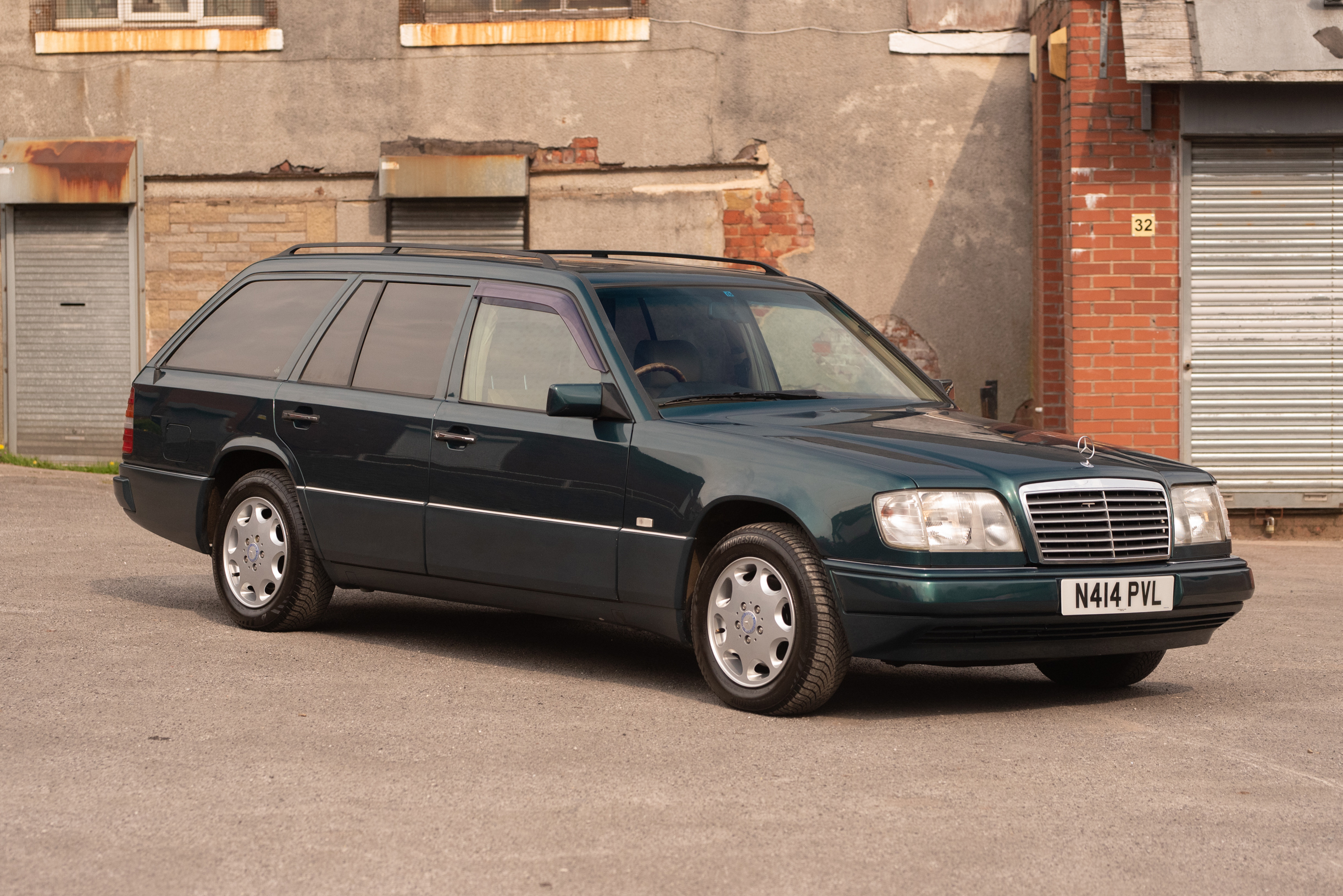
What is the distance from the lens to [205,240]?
53.8 ft

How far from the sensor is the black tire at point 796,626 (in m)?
5.93

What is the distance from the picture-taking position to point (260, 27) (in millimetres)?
16297

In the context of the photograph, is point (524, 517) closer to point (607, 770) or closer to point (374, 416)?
point (374, 416)

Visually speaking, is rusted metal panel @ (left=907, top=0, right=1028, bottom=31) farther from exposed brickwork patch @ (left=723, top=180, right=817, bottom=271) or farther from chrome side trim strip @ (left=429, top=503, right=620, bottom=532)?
chrome side trim strip @ (left=429, top=503, right=620, bottom=532)

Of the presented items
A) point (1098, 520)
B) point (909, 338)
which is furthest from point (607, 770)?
point (909, 338)

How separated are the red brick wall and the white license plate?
7.25m

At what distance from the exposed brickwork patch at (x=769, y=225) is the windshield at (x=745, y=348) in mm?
7707

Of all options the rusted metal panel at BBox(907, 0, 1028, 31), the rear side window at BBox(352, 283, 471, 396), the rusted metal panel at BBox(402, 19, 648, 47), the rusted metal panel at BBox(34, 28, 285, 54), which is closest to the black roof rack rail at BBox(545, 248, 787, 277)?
the rear side window at BBox(352, 283, 471, 396)

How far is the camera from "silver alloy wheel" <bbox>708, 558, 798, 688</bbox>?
6.07m

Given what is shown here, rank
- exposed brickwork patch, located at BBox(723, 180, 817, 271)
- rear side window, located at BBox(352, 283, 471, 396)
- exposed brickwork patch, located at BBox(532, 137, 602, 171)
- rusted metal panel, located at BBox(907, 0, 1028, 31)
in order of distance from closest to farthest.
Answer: rear side window, located at BBox(352, 283, 471, 396) < rusted metal panel, located at BBox(907, 0, 1028, 31) < exposed brickwork patch, located at BBox(723, 180, 817, 271) < exposed brickwork patch, located at BBox(532, 137, 602, 171)

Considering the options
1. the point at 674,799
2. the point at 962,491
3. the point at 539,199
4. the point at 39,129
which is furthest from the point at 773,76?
the point at 674,799

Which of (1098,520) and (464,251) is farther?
(464,251)

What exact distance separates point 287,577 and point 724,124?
8630 mm

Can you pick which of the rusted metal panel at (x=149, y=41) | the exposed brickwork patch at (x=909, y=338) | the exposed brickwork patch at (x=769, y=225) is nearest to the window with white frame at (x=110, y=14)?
the rusted metal panel at (x=149, y=41)
